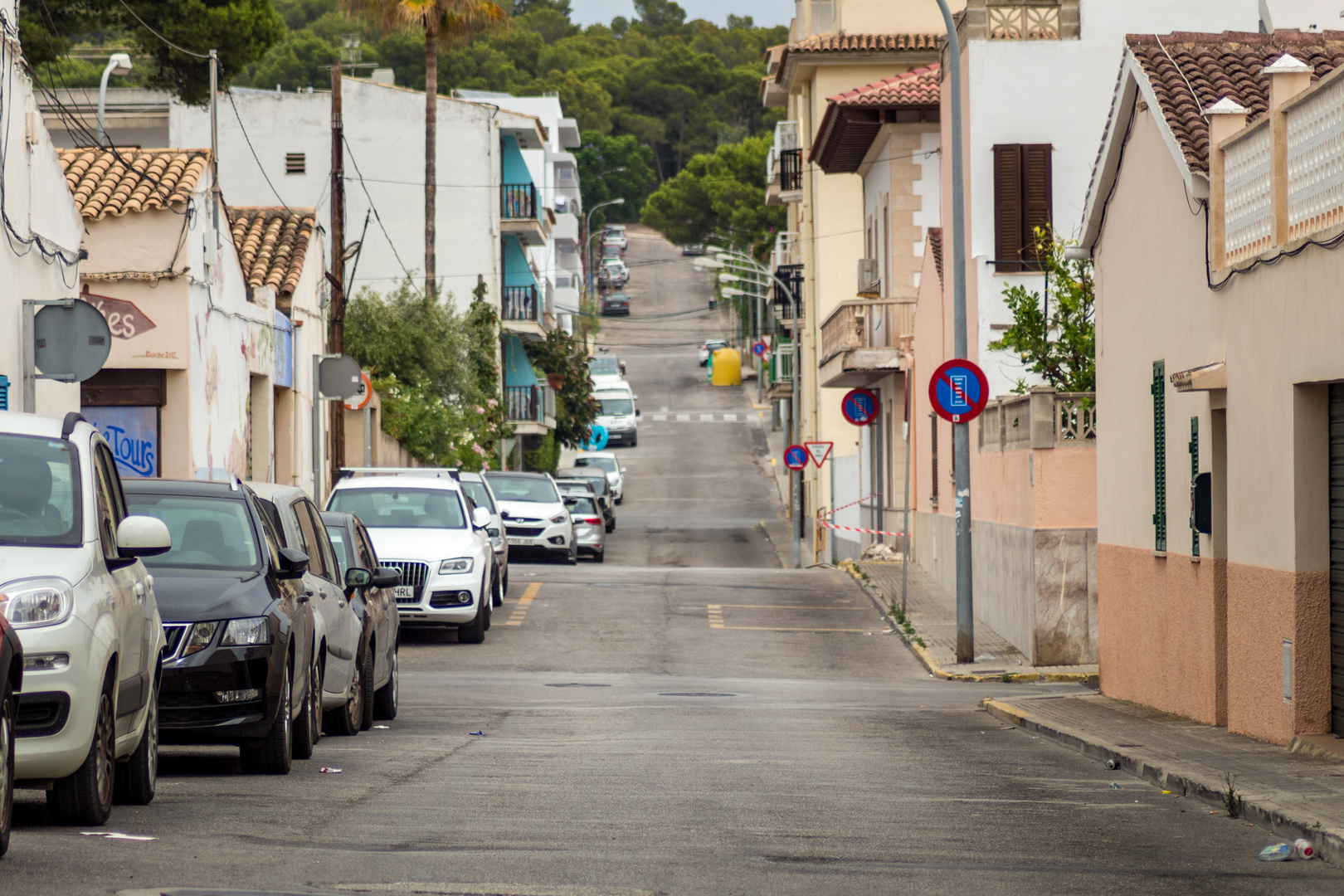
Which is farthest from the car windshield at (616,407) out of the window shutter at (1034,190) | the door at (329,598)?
the door at (329,598)

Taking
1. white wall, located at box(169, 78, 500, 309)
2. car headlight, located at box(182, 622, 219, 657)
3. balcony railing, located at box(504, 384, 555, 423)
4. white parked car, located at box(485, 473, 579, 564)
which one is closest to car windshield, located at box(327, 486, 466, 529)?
white parked car, located at box(485, 473, 579, 564)

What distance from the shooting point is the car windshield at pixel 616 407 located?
8438cm

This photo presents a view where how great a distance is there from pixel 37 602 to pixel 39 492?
909 millimetres

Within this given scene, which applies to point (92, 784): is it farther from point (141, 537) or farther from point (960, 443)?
point (960, 443)

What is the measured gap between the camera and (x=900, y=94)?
112ft

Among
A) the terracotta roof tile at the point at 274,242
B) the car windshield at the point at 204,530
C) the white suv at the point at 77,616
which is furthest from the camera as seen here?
the terracotta roof tile at the point at 274,242

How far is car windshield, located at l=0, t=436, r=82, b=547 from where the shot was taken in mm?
7980

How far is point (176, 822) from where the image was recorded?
8445 mm

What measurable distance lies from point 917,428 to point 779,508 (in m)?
31.3

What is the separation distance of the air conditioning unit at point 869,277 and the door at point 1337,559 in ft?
91.1

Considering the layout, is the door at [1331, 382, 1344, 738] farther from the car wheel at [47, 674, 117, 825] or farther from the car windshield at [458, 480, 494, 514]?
the car windshield at [458, 480, 494, 514]

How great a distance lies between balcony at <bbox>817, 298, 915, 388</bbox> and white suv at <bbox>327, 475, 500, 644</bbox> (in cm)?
1220

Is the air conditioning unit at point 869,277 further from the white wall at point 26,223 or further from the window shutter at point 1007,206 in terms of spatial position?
the white wall at point 26,223

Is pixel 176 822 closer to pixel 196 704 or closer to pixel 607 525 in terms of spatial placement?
pixel 196 704
